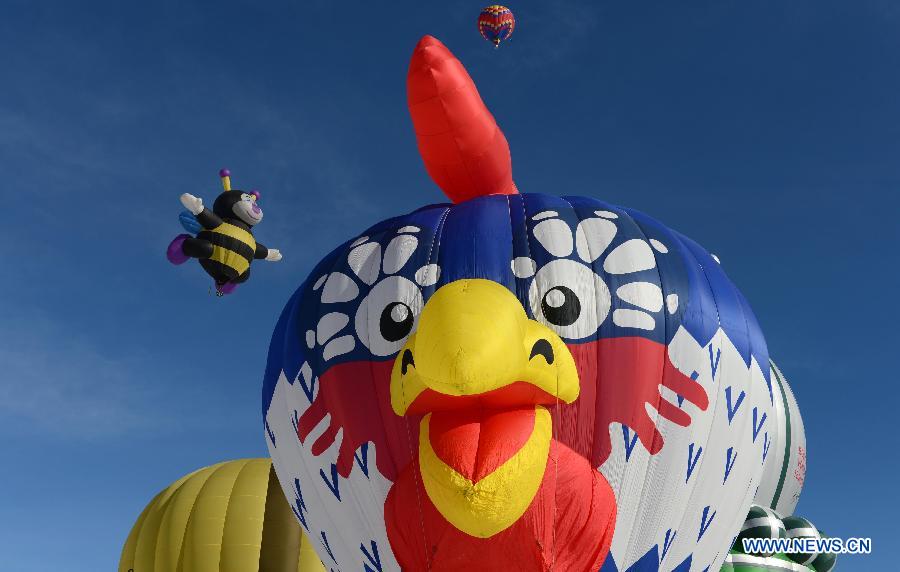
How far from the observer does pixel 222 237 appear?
14.0 meters

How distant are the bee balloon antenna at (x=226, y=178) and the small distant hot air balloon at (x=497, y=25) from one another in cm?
449

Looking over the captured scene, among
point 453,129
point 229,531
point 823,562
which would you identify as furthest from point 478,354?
point 229,531

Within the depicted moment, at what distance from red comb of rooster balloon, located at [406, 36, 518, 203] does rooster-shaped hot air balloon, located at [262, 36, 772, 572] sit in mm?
23

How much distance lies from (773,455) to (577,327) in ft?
24.7

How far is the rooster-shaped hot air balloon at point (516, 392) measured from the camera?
5.66 m

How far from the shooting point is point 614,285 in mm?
6297

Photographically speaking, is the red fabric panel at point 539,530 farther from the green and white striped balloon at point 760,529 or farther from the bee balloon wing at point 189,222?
the bee balloon wing at point 189,222

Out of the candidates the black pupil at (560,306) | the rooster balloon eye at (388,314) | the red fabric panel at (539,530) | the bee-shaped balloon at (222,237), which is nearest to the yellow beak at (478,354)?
the black pupil at (560,306)

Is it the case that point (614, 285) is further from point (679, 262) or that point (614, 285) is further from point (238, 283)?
point (238, 283)

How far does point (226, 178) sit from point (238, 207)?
34.5 inches

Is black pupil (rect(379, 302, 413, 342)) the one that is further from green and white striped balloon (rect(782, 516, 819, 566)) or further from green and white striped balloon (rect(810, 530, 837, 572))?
green and white striped balloon (rect(810, 530, 837, 572))

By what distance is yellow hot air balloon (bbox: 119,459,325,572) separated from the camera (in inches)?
547

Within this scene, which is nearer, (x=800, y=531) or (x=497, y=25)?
(x=800, y=531)

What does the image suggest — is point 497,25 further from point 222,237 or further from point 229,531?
point 229,531
